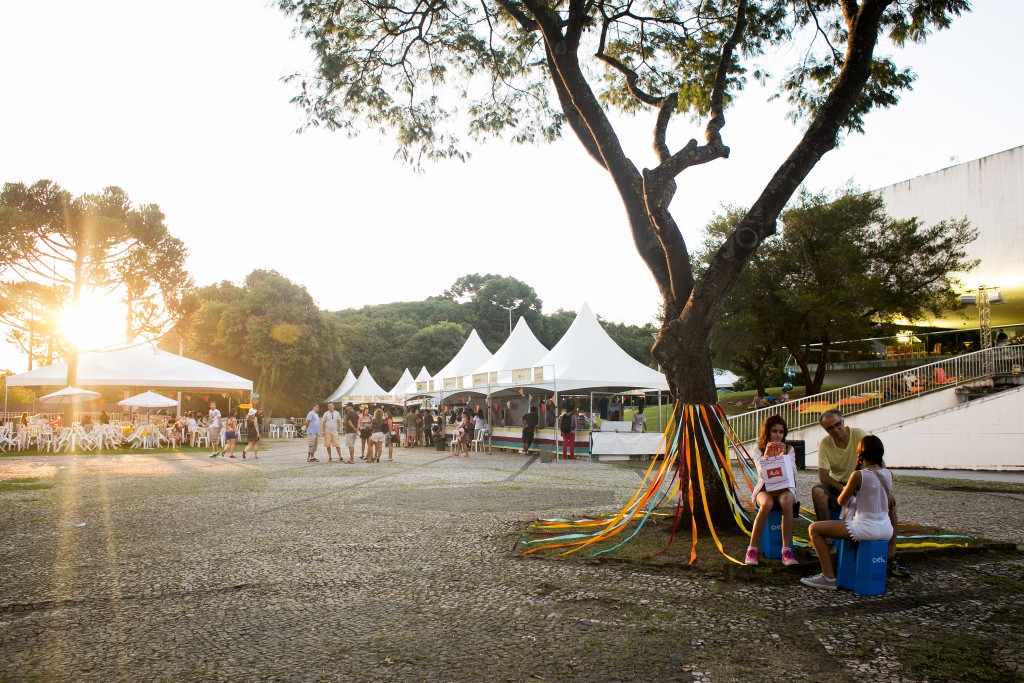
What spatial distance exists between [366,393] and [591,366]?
21706 mm

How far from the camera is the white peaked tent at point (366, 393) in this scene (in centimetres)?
3638

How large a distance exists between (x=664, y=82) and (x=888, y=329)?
2289 cm

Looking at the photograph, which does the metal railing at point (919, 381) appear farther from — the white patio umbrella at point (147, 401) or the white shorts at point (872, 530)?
the white patio umbrella at point (147, 401)

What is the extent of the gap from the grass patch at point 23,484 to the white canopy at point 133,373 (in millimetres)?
11097

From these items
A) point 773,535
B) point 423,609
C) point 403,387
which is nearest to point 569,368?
point 773,535

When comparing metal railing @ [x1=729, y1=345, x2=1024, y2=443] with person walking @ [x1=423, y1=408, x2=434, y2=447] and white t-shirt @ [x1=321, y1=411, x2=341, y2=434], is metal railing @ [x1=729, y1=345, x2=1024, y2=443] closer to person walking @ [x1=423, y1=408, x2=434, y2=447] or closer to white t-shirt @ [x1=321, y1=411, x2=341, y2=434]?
white t-shirt @ [x1=321, y1=411, x2=341, y2=434]

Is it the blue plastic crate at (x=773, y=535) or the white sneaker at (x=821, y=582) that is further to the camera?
the blue plastic crate at (x=773, y=535)

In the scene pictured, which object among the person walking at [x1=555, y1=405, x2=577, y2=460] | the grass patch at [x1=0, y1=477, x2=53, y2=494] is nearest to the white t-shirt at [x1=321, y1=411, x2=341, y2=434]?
the person walking at [x1=555, y1=405, x2=577, y2=460]

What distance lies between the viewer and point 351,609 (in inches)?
186

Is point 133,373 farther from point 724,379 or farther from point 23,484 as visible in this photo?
point 724,379

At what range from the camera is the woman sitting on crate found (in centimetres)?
491

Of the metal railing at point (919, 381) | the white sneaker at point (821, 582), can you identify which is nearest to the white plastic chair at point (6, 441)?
the metal railing at point (919, 381)

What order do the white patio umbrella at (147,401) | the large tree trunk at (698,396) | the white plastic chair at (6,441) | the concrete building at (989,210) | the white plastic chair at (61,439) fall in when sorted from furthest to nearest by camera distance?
the concrete building at (989,210) < the white patio umbrella at (147,401) < the white plastic chair at (61,439) < the white plastic chair at (6,441) < the large tree trunk at (698,396)

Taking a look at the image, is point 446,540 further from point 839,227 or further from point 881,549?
point 839,227
